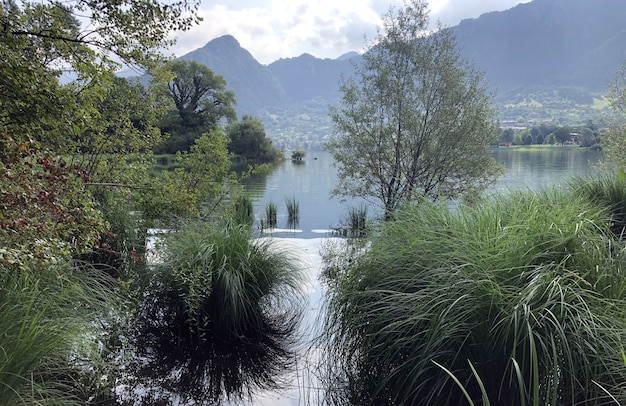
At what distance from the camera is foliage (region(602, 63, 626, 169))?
9.73 m

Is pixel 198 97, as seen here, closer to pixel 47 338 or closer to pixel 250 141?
pixel 250 141

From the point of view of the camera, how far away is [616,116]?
10.9 meters

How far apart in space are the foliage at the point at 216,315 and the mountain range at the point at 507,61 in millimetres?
80591

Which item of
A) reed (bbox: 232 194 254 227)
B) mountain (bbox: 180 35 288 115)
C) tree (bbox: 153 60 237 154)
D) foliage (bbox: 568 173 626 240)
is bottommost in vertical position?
reed (bbox: 232 194 254 227)

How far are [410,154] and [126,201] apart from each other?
6.90 m

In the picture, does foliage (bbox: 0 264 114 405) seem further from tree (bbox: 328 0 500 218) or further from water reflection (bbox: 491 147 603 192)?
tree (bbox: 328 0 500 218)

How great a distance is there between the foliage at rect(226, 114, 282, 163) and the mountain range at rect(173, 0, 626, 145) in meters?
49.4

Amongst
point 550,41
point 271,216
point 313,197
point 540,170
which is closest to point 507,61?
point 550,41

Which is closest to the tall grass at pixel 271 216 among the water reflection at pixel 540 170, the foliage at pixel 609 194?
the water reflection at pixel 540 170

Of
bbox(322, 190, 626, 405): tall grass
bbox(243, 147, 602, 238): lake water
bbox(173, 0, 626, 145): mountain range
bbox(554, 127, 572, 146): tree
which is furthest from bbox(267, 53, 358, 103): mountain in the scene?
bbox(322, 190, 626, 405): tall grass

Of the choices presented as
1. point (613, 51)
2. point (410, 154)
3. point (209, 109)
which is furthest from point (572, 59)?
point (410, 154)

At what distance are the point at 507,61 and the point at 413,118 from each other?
164m

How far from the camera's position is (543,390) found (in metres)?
1.83

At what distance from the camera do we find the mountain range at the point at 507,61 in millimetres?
107562
